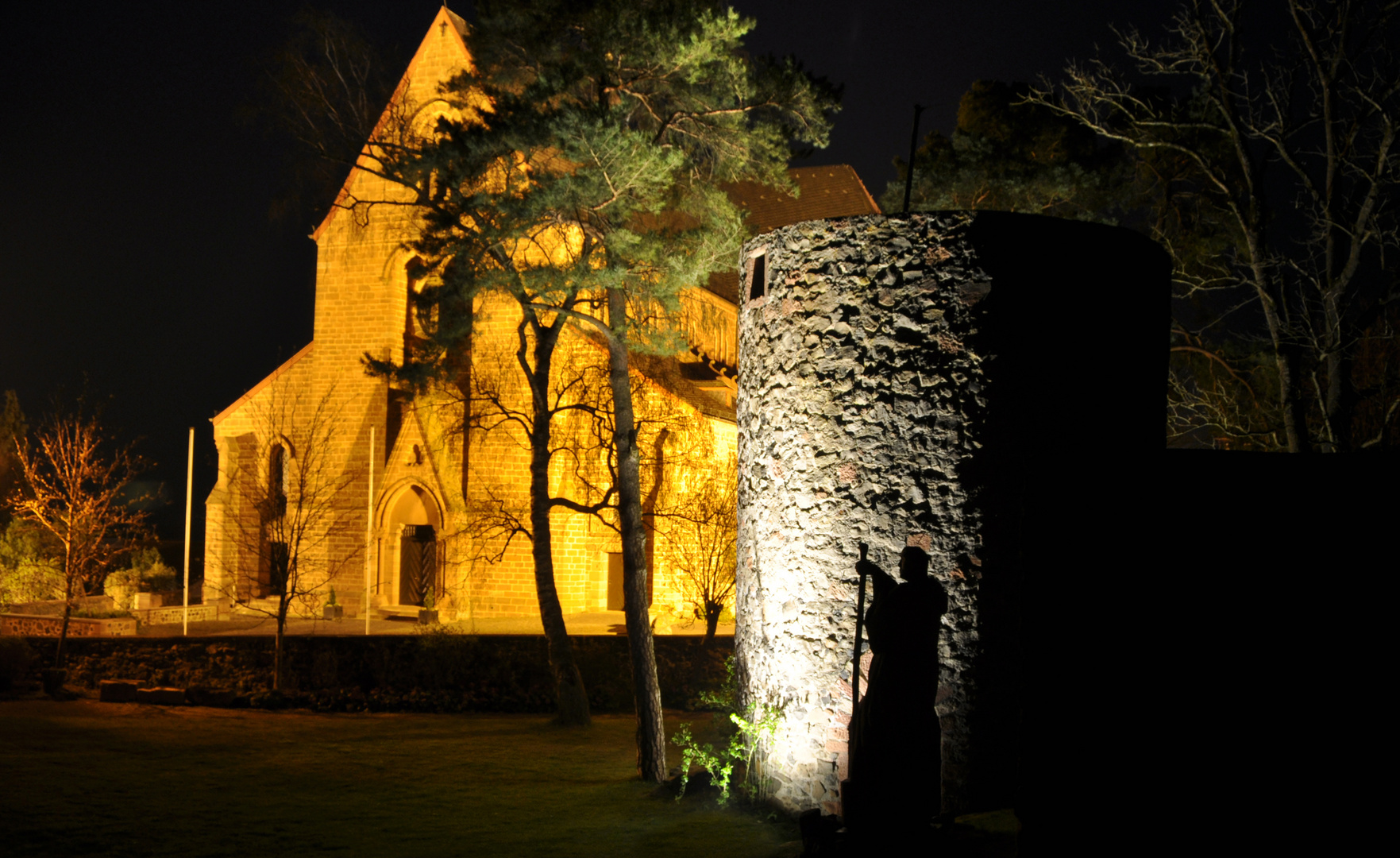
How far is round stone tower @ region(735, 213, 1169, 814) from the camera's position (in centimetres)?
755

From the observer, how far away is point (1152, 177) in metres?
20.7

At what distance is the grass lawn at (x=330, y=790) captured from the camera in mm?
9523

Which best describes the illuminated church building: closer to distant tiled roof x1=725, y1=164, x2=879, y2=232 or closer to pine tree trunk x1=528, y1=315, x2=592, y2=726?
distant tiled roof x1=725, y1=164, x2=879, y2=232

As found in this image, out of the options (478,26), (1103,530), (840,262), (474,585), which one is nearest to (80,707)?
(474,585)

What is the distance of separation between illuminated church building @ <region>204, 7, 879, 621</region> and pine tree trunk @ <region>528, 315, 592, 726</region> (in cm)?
654

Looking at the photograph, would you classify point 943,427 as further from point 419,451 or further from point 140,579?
point 140,579

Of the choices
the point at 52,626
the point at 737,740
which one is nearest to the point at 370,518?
the point at 52,626

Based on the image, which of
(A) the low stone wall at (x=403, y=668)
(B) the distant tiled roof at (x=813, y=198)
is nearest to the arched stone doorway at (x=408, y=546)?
(A) the low stone wall at (x=403, y=668)

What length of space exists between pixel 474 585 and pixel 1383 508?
23.7 m

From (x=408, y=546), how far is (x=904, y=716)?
23.6m

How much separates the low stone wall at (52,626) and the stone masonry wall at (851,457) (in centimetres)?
1864

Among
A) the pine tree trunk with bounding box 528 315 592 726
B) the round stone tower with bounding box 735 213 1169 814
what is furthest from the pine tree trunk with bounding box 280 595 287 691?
the round stone tower with bounding box 735 213 1169 814

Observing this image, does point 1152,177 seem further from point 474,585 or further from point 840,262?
point 474,585

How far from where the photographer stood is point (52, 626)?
→ 878 inches
